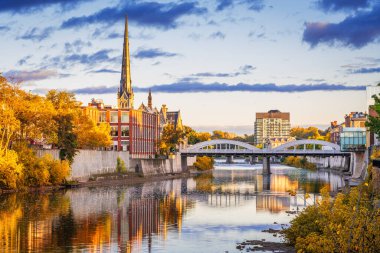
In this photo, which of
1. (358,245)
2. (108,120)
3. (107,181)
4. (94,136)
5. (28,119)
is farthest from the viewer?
(108,120)

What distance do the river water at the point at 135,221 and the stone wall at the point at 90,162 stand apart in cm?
1445

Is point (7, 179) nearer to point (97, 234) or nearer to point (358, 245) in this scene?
point (97, 234)

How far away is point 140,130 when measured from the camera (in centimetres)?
15400

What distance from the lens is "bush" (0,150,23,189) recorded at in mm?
81688

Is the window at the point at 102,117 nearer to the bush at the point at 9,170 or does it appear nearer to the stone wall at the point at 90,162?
the stone wall at the point at 90,162

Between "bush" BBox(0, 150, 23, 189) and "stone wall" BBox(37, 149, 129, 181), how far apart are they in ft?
37.0

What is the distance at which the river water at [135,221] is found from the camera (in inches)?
1769

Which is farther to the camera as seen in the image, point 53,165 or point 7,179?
point 53,165

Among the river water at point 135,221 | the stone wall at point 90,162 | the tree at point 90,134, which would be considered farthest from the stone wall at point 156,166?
the river water at point 135,221

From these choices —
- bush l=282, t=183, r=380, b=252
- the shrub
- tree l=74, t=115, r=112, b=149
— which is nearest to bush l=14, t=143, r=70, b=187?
the shrub

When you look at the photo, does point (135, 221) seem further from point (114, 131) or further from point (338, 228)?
point (114, 131)

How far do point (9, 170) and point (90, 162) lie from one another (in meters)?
31.1

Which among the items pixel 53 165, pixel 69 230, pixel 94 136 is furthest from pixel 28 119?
pixel 69 230

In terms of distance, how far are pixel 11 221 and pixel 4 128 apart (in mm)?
31142
